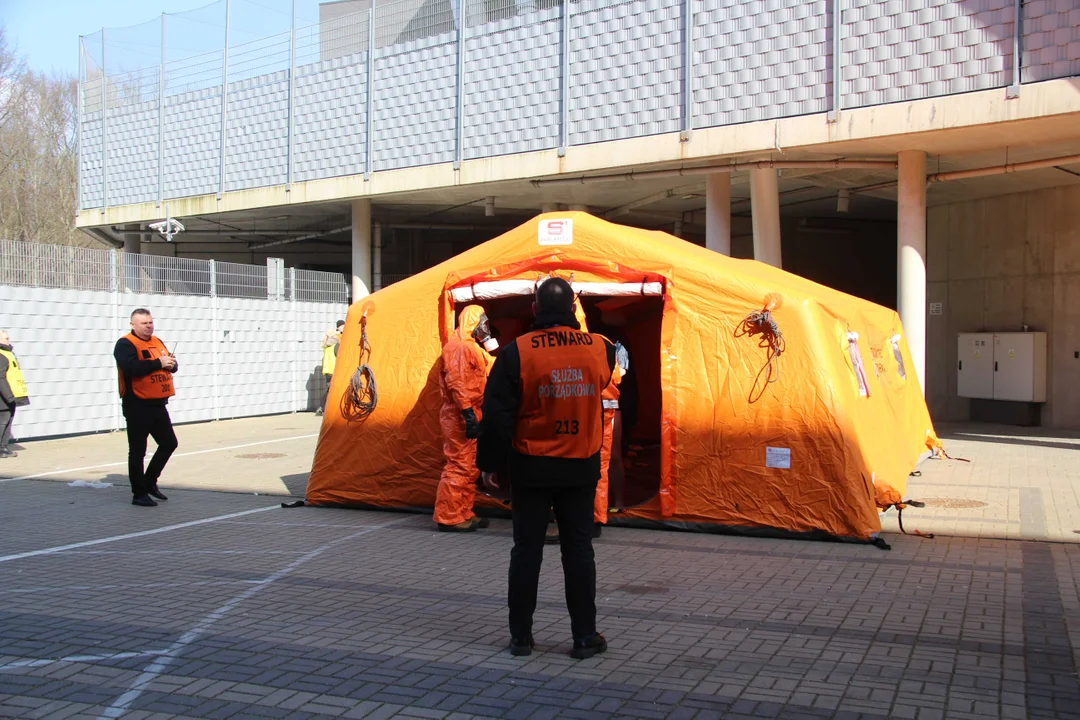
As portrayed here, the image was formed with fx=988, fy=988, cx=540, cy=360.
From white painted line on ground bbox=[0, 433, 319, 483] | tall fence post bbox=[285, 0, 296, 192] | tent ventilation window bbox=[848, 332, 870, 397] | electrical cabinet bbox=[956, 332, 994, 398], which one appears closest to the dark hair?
tent ventilation window bbox=[848, 332, 870, 397]

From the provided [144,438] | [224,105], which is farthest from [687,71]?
[224,105]

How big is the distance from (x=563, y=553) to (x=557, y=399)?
77cm

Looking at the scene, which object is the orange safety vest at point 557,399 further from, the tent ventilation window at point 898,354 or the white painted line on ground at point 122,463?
the white painted line on ground at point 122,463

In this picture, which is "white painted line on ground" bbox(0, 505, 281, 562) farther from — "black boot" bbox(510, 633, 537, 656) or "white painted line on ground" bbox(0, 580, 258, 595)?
"black boot" bbox(510, 633, 537, 656)

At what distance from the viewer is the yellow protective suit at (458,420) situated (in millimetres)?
8219

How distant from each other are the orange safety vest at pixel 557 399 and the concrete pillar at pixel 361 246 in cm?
1794

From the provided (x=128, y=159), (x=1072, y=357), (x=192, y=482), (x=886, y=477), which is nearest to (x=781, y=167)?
(x=1072, y=357)

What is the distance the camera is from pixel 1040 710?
420 cm

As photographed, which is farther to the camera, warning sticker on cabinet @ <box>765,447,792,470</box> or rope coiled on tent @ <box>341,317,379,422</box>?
rope coiled on tent @ <box>341,317,379,422</box>

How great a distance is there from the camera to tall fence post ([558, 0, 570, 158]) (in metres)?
18.0

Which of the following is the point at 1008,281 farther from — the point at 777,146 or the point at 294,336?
the point at 294,336

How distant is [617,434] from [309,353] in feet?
46.9

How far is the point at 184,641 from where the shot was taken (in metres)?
5.14

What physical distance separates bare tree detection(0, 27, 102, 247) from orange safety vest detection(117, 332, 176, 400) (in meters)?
30.5
